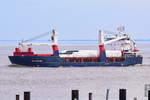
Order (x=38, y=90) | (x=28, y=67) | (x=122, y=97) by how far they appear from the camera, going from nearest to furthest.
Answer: (x=122, y=97) → (x=38, y=90) → (x=28, y=67)

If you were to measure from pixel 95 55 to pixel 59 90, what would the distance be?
3974 centimetres

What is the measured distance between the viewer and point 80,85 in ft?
174

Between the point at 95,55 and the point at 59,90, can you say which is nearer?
the point at 59,90

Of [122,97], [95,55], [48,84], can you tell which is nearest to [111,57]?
[95,55]

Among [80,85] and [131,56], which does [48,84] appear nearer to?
[80,85]

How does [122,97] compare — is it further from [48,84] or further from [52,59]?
[52,59]

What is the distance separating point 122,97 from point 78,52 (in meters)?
58.6

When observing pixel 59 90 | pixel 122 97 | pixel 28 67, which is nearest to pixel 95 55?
pixel 28 67

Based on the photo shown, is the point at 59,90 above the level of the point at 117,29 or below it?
below

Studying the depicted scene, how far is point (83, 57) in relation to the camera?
8525 cm

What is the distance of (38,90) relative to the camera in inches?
1855

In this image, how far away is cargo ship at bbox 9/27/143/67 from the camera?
8350 cm

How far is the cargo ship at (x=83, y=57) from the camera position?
274 feet

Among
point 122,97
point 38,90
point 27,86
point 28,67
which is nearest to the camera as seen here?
point 122,97
